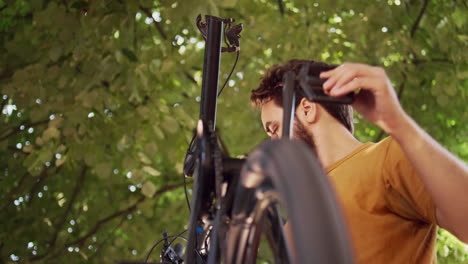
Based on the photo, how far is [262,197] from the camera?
67cm

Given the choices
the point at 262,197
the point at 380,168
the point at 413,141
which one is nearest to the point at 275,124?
the point at 380,168

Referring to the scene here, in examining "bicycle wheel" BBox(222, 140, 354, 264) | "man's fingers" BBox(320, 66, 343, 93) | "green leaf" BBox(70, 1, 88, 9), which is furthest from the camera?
"green leaf" BBox(70, 1, 88, 9)

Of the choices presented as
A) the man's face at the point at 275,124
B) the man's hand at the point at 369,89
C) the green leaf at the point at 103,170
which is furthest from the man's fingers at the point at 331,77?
the green leaf at the point at 103,170

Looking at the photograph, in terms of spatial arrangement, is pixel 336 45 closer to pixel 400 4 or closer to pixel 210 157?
pixel 400 4

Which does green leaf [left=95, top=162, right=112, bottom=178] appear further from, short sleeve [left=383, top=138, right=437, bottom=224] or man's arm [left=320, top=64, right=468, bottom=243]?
man's arm [left=320, top=64, right=468, bottom=243]

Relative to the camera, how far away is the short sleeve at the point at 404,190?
1.16 meters

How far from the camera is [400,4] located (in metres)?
3.70

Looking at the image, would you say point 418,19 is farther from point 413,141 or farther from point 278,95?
point 413,141

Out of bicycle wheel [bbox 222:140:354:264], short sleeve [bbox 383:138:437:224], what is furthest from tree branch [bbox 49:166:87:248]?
bicycle wheel [bbox 222:140:354:264]

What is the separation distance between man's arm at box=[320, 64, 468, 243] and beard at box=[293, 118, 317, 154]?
0.62 m

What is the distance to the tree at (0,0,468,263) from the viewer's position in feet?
9.93

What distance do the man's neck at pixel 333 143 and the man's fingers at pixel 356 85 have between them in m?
0.67

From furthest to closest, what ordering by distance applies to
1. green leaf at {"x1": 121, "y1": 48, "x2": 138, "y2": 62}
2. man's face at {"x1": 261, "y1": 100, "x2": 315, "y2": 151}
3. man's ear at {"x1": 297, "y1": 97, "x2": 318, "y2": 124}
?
green leaf at {"x1": 121, "y1": 48, "x2": 138, "y2": 62} < man's ear at {"x1": 297, "y1": 97, "x2": 318, "y2": 124} < man's face at {"x1": 261, "y1": 100, "x2": 315, "y2": 151}

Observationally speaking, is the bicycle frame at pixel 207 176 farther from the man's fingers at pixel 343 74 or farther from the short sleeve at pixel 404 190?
the short sleeve at pixel 404 190
